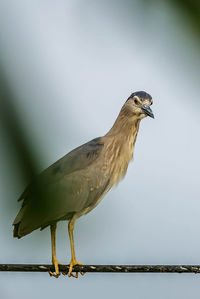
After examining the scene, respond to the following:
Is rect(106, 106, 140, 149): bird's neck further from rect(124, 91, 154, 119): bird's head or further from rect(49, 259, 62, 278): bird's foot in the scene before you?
rect(49, 259, 62, 278): bird's foot

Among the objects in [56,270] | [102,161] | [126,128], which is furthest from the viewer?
[126,128]

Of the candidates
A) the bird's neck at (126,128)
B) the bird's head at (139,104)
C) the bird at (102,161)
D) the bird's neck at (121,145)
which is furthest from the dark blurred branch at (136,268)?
the bird's neck at (126,128)

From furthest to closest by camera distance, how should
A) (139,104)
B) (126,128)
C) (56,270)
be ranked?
(126,128) → (139,104) → (56,270)

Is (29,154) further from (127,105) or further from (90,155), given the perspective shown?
(127,105)

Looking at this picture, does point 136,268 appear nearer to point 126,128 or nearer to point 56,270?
point 56,270

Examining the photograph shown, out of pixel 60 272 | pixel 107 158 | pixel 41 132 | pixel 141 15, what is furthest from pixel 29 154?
pixel 107 158

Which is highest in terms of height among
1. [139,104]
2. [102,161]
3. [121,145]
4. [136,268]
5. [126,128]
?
[139,104]

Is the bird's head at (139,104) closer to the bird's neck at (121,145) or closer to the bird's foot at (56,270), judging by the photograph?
the bird's neck at (121,145)

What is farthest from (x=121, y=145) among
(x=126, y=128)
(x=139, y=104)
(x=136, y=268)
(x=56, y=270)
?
(x=136, y=268)

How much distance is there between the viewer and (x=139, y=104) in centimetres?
636

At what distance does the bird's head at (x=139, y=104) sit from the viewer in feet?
20.3

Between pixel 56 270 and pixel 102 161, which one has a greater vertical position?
pixel 102 161

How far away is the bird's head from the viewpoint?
619cm

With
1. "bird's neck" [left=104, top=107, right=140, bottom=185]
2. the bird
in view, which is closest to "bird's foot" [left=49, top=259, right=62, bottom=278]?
the bird
